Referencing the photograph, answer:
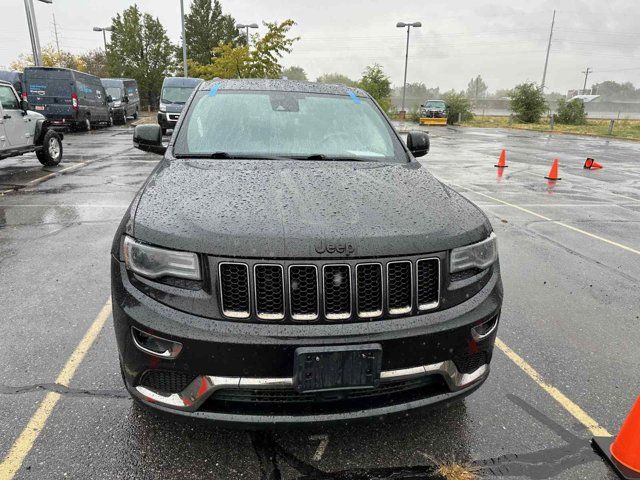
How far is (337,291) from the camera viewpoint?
75.7 inches

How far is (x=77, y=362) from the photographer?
9.77 feet

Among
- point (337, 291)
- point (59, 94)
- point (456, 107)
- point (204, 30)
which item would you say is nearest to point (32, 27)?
point (59, 94)

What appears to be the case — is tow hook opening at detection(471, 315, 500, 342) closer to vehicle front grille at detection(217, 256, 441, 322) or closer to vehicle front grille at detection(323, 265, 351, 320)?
vehicle front grille at detection(217, 256, 441, 322)

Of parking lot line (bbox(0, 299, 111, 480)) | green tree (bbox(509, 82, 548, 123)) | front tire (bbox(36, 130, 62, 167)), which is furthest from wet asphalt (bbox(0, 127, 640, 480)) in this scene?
green tree (bbox(509, 82, 548, 123))

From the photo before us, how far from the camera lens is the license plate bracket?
6.03ft

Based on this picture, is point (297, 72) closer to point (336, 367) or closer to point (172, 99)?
point (172, 99)

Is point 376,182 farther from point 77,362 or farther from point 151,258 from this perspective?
point 77,362

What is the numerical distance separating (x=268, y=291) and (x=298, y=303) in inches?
5.3

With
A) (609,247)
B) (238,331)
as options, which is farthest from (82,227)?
(609,247)

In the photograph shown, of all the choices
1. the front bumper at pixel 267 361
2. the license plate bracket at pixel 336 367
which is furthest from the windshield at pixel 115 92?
the license plate bracket at pixel 336 367

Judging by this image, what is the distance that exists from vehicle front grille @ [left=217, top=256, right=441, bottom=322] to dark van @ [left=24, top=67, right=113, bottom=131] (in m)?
19.3

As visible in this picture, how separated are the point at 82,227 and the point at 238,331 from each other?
5.10m

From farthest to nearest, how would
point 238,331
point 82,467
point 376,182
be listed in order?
point 376,182
point 82,467
point 238,331

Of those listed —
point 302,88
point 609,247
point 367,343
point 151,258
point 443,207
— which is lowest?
point 609,247
